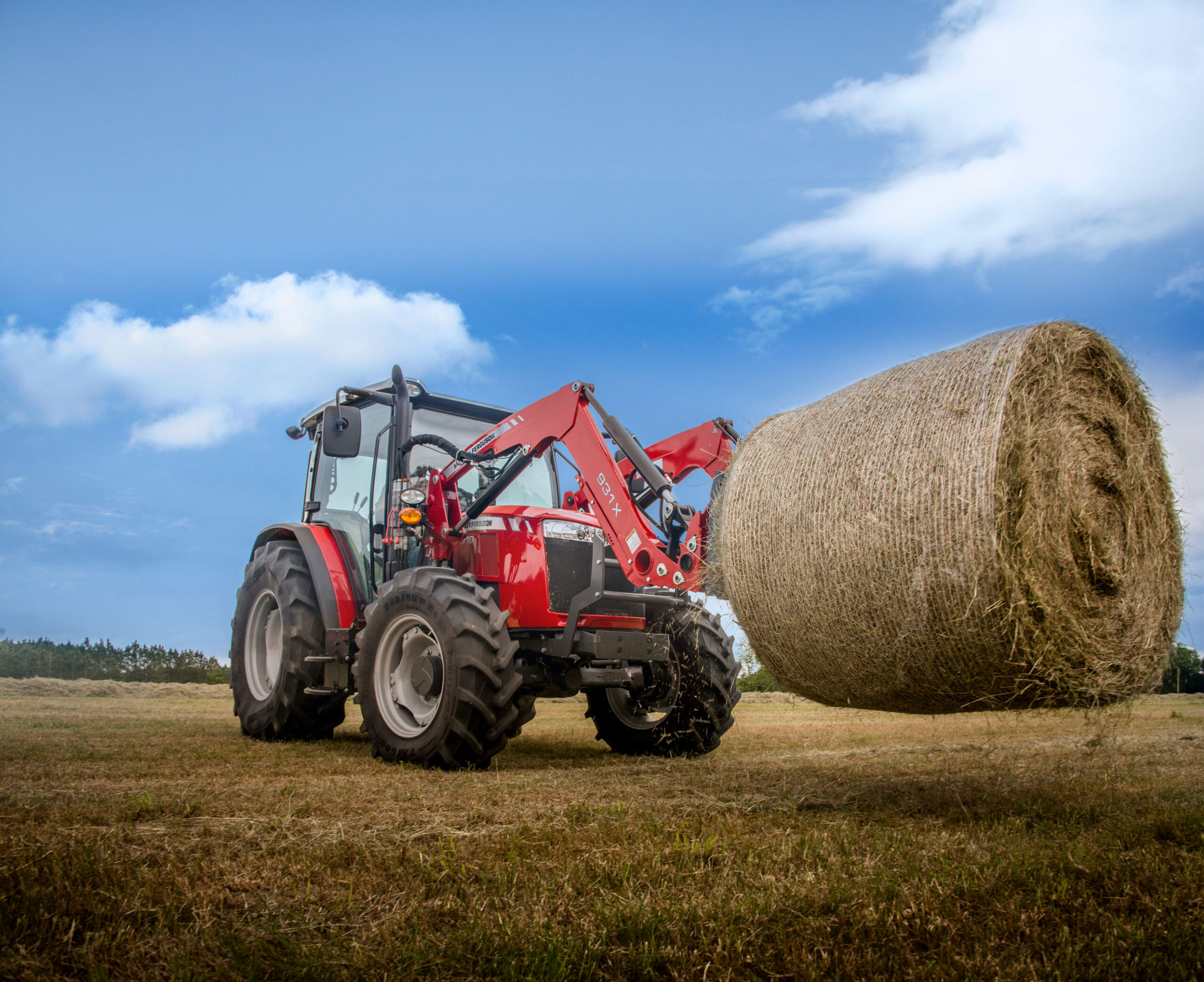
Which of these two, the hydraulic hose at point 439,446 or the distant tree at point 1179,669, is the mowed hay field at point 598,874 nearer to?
the distant tree at point 1179,669

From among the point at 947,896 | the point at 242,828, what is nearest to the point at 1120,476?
the point at 947,896

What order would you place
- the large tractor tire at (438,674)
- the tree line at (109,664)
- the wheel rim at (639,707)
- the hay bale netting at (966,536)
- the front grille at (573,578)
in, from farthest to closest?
the tree line at (109,664) → the wheel rim at (639,707) → the front grille at (573,578) → the large tractor tire at (438,674) → the hay bale netting at (966,536)

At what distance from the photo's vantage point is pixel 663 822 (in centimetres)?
336

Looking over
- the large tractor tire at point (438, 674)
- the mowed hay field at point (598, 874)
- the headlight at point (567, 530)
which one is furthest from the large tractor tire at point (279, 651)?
the headlight at point (567, 530)

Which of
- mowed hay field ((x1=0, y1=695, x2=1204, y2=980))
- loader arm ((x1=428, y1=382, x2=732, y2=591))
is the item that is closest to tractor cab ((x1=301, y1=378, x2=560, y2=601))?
loader arm ((x1=428, y1=382, x2=732, y2=591))

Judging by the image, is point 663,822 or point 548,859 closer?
point 548,859

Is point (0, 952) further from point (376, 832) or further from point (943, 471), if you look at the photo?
point (943, 471)

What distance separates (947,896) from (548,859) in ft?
3.72

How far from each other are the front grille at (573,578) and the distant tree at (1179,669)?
3.00 m

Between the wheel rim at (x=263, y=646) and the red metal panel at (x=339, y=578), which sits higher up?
the red metal panel at (x=339, y=578)

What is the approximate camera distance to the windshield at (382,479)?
21.8ft

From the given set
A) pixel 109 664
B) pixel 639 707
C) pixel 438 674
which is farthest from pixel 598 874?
pixel 109 664

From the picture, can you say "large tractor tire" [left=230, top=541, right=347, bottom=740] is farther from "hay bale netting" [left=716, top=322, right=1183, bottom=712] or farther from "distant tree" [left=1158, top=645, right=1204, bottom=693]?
"distant tree" [left=1158, top=645, right=1204, bottom=693]

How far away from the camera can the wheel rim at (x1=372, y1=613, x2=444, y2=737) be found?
18.0 ft
